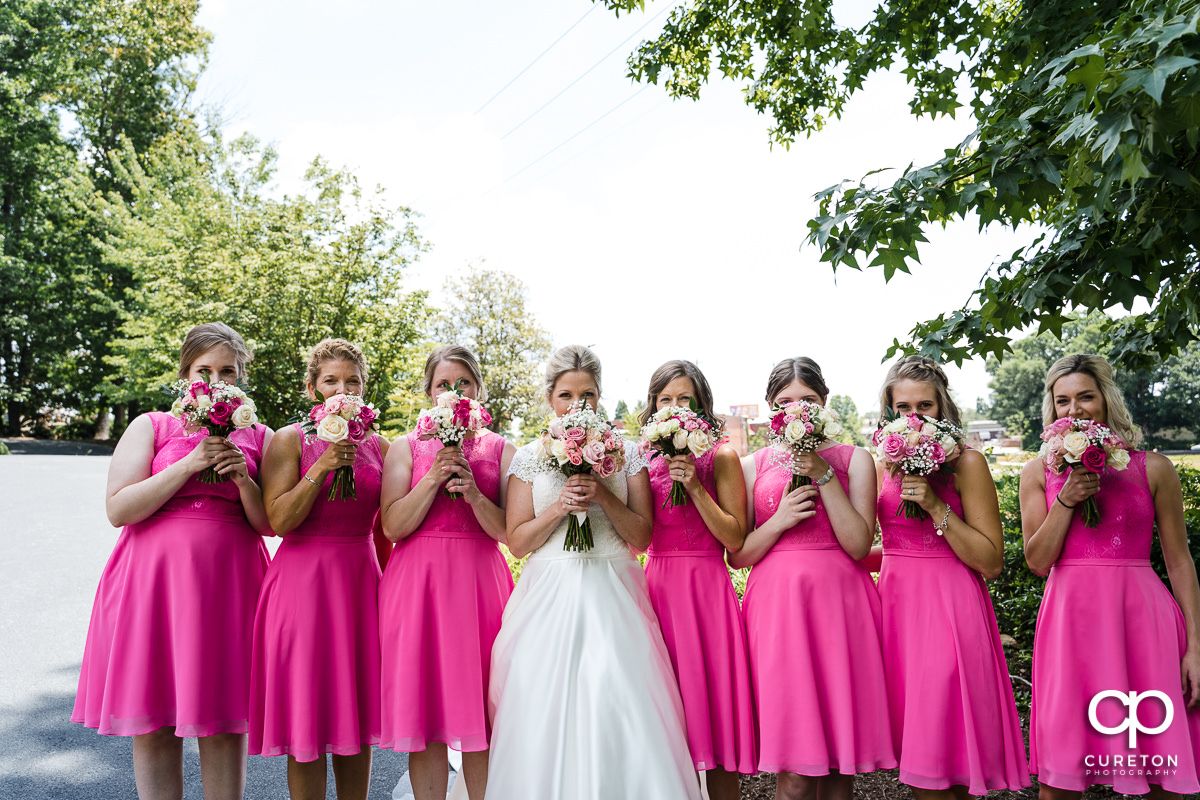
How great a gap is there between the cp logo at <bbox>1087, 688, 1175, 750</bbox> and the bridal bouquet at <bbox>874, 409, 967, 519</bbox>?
48.5 inches

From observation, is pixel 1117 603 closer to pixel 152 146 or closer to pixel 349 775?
pixel 349 775

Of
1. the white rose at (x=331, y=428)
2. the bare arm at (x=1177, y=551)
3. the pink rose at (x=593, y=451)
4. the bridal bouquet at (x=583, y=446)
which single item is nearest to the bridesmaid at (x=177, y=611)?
the white rose at (x=331, y=428)

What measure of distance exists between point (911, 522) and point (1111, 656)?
1.16 meters

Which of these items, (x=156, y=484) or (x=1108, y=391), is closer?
(x=156, y=484)

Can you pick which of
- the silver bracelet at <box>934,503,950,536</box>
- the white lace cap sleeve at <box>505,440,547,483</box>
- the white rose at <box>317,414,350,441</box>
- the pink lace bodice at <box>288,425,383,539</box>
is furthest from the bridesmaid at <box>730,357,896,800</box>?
the white rose at <box>317,414,350,441</box>

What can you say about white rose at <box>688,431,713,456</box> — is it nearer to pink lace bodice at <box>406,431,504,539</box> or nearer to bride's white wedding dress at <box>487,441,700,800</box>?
bride's white wedding dress at <box>487,441,700,800</box>

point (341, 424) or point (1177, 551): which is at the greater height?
point (341, 424)

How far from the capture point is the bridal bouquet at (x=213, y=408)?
3830 millimetres

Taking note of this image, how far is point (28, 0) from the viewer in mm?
33875

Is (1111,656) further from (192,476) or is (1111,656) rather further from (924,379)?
(192,476)

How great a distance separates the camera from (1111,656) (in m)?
3.88

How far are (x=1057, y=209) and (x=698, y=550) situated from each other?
10.2 ft

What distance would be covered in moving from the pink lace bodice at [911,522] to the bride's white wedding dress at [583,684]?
4.56ft

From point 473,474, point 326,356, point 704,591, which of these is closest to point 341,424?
point 326,356
